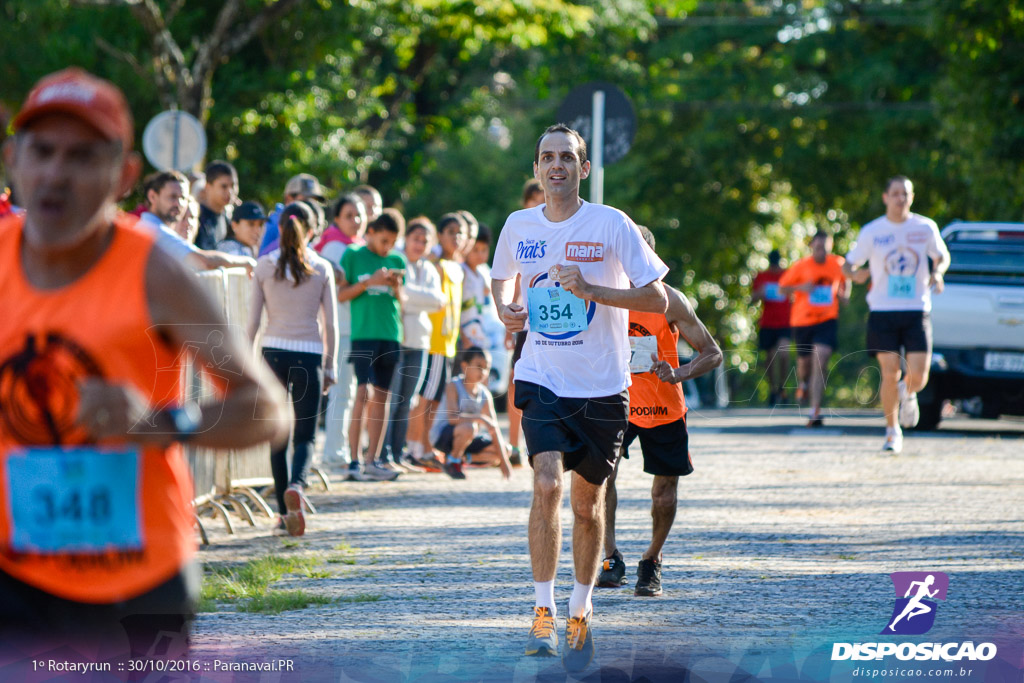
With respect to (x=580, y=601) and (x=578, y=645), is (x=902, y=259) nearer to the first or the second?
(x=580, y=601)

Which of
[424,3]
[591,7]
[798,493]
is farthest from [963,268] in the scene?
[591,7]

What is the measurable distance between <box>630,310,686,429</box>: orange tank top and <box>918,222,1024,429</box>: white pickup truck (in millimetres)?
9082


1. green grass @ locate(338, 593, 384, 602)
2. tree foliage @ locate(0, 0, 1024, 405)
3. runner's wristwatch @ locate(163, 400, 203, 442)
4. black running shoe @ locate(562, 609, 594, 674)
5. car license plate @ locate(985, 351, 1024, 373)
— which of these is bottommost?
green grass @ locate(338, 593, 384, 602)

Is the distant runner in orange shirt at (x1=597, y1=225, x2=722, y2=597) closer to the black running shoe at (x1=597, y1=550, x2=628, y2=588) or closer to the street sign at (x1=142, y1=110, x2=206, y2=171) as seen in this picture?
the black running shoe at (x1=597, y1=550, x2=628, y2=588)

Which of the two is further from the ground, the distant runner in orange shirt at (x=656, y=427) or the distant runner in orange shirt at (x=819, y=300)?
the distant runner in orange shirt at (x=819, y=300)

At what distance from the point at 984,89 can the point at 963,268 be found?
774 centimetres

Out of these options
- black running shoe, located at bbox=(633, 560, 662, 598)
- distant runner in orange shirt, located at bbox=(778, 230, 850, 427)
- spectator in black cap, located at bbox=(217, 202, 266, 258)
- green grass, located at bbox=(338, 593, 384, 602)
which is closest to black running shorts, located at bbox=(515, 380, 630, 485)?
black running shoe, located at bbox=(633, 560, 662, 598)

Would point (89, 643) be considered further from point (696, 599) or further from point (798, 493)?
point (798, 493)

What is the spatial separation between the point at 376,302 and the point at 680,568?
4.22 meters

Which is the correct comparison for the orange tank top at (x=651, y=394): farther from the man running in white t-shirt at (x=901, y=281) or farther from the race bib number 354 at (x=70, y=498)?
the man running in white t-shirt at (x=901, y=281)

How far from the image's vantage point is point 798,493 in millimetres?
10648

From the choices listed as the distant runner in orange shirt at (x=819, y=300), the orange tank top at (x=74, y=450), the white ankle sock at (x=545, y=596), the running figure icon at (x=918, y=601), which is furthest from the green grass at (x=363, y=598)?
the distant runner in orange shirt at (x=819, y=300)

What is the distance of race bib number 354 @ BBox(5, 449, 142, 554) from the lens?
2852 millimetres

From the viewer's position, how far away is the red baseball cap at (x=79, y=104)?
112 inches
